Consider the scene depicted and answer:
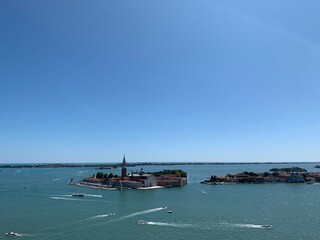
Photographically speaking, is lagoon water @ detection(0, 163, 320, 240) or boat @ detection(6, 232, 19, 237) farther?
lagoon water @ detection(0, 163, 320, 240)

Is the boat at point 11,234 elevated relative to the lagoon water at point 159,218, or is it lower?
lower

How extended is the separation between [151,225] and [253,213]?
10.9 metres

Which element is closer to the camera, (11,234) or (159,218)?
(11,234)

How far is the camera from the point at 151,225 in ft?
94.4

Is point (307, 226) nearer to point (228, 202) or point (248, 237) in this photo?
point (248, 237)

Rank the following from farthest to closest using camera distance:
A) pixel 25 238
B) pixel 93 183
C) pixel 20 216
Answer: pixel 93 183 < pixel 20 216 < pixel 25 238

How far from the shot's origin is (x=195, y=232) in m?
26.4

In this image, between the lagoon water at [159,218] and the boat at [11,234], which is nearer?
the boat at [11,234]

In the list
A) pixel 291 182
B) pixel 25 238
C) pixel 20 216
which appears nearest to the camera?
pixel 25 238

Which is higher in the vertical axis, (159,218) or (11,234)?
(159,218)

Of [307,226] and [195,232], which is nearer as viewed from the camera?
[195,232]

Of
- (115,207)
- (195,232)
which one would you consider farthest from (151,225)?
A: (115,207)

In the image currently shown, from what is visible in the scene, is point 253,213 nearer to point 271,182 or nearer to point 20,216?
point 20,216

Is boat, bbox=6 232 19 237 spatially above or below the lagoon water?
below
